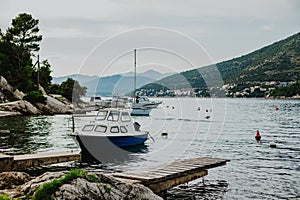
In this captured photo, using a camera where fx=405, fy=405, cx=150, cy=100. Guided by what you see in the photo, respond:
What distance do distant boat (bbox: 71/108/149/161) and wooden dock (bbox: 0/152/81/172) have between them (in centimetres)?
480

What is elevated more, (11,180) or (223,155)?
(11,180)

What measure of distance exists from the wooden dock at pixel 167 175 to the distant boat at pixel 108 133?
10176 millimetres

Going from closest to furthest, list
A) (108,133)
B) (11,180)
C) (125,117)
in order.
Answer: (11,180), (108,133), (125,117)

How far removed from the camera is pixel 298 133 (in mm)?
45719

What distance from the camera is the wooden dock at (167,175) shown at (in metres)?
15.0

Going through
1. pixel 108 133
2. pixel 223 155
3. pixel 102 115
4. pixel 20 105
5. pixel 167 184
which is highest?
pixel 20 105

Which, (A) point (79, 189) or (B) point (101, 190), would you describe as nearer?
(A) point (79, 189)

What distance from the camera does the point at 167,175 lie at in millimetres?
15797

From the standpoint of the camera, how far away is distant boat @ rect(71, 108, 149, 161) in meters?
27.5

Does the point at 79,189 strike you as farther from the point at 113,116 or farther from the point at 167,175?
the point at 113,116

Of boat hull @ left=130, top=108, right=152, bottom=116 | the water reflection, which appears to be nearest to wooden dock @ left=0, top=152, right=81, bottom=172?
the water reflection

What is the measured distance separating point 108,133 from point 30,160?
8.96 m

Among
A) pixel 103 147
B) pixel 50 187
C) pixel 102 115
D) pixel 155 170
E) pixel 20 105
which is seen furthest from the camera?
pixel 20 105

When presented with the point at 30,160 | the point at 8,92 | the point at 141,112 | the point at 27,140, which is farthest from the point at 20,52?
the point at 30,160
